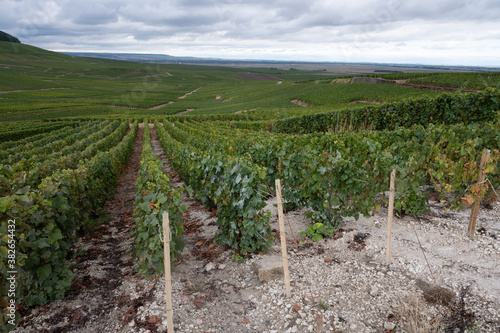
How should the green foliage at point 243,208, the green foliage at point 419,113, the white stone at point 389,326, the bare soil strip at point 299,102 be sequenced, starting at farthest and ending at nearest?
the bare soil strip at point 299,102
the green foliage at point 419,113
the green foliage at point 243,208
the white stone at point 389,326

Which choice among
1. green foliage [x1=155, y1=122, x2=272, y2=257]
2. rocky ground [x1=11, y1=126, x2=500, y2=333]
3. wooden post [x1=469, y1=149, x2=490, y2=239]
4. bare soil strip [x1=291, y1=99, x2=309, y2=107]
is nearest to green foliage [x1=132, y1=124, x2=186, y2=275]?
rocky ground [x1=11, y1=126, x2=500, y2=333]

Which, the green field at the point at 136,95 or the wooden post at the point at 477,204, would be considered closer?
the wooden post at the point at 477,204

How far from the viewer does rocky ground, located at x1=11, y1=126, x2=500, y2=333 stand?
4004 millimetres

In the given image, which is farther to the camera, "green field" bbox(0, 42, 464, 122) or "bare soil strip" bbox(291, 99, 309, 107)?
"bare soil strip" bbox(291, 99, 309, 107)

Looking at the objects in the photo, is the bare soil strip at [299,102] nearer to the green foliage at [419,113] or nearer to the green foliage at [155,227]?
the green foliage at [419,113]

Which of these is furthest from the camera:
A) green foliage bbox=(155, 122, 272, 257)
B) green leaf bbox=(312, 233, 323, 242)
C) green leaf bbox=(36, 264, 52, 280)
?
green leaf bbox=(312, 233, 323, 242)

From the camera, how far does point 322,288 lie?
15.4ft

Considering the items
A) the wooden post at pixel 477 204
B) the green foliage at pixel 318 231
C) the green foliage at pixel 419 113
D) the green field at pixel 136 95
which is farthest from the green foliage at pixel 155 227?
the green field at pixel 136 95

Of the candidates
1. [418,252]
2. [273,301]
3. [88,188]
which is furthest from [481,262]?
[88,188]

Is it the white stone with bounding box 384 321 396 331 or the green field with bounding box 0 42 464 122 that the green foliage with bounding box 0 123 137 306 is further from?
the green field with bounding box 0 42 464 122

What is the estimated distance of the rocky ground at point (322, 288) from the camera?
4004mm

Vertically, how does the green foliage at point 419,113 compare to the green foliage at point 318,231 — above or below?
above

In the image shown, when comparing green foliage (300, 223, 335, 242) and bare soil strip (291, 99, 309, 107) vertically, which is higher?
bare soil strip (291, 99, 309, 107)

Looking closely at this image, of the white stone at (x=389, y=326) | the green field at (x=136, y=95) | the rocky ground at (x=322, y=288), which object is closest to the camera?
the white stone at (x=389, y=326)
